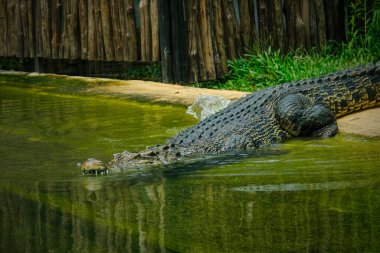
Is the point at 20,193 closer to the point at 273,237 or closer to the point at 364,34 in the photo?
the point at 273,237

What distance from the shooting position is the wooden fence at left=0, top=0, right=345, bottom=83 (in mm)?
9836

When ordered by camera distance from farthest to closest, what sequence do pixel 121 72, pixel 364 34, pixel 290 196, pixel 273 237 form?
pixel 121 72
pixel 364 34
pixel 290 196
pixel 273 237

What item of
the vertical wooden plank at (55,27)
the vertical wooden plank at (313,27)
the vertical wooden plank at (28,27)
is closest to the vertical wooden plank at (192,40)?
the vertical wooden plank at (313,27)

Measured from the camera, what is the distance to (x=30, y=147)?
22.1 feet

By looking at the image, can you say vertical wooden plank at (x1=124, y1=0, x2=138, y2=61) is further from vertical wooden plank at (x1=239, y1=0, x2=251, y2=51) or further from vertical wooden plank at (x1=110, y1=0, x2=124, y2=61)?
vertical wooden plank at (x1=239, y1=0, x2=251, y2=51)

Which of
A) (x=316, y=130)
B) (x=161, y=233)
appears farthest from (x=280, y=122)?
(x=161, y=233)

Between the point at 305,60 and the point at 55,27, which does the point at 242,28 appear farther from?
the point at 55,27

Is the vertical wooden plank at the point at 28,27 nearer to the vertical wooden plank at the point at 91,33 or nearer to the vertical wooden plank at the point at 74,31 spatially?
the vertical wooden plank at the point at 74,31

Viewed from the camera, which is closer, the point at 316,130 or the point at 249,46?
the point at 316,130

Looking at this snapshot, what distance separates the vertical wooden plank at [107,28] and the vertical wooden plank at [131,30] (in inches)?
13.9

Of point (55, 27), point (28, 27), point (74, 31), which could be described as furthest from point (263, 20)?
point (28, 27)

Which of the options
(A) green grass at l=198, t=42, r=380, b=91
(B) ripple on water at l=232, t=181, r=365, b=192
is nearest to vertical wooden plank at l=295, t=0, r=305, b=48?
(A) green grass at l=198, t=42, r=380, b=91

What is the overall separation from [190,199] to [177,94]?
432 centimetres

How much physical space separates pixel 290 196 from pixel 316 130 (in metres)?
2.40
